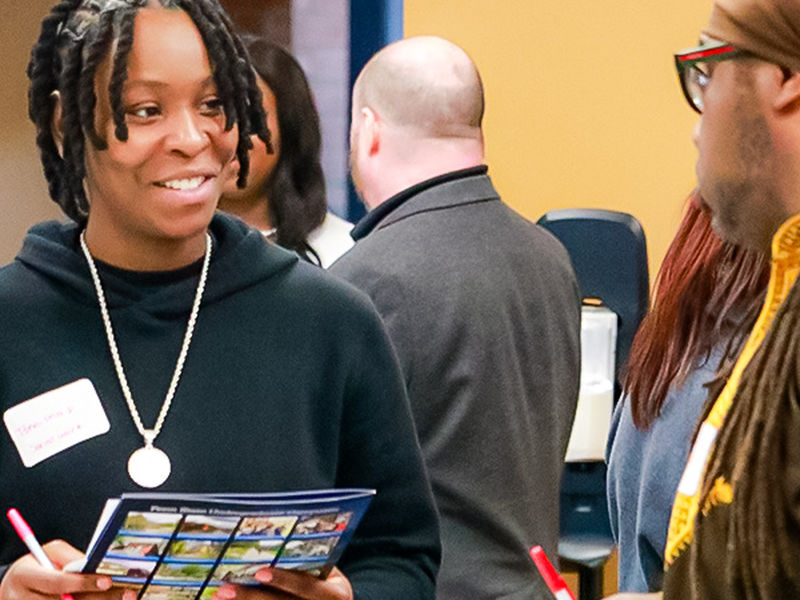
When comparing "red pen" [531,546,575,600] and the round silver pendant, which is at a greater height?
the round silver pendant

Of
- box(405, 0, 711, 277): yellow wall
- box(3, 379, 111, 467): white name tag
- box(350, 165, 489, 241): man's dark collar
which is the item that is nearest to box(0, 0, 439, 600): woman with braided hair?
box(3, 379, 111, 467): white name tag

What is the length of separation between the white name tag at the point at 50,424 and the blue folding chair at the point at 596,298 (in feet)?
7.91

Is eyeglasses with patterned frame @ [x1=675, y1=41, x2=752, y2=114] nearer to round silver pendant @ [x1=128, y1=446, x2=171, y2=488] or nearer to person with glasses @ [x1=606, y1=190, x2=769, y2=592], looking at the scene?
person with glasses @ [x1=606, y1=190, x2=769, y2=592]

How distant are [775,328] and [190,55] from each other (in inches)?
31.1

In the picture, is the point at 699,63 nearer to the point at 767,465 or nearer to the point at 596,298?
the point at 767,465

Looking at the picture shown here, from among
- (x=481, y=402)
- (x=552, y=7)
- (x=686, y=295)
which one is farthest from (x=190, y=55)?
(x=552, y=7)

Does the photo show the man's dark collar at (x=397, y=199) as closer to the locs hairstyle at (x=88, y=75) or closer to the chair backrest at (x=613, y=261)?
the locs hairstyle at (x=88, y=75)

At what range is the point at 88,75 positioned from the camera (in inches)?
65.9

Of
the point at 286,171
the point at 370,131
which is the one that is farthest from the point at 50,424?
the point at 286,171

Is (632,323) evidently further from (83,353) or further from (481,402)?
(83,353)

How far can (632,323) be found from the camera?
3926mm

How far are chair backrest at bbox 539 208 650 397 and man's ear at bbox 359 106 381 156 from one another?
1130mm

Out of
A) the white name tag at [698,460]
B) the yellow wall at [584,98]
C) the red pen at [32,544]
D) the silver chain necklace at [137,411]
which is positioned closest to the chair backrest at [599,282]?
the yellow wall at [584,98]

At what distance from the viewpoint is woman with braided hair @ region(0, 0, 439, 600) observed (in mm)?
1652
